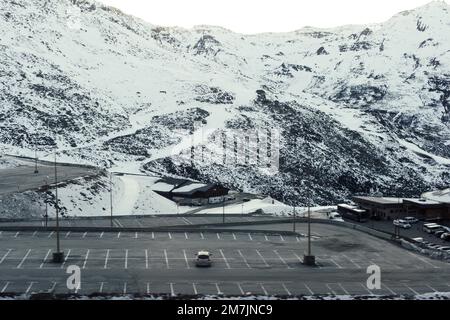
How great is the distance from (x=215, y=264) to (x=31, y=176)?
5497 centimetres

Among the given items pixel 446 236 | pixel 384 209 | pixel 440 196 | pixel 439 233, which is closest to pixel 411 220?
pixel 384 209

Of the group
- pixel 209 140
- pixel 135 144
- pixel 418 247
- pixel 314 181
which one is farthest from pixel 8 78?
pixel 418 247

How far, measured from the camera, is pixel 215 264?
4131 cm

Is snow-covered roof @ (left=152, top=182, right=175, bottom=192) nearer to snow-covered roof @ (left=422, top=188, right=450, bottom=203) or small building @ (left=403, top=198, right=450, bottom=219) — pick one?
small building @ (left=403, top=198, right=450, bottom=219)

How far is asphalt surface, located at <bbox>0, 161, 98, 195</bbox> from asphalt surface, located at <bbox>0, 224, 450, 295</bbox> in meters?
30.3

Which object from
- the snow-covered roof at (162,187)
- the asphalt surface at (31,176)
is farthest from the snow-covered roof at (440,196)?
the asphalt surface at (31,176)

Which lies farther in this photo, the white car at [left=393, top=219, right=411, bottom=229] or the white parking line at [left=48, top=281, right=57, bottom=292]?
the white car at [left=393, top=219, right=411, bottom=229]

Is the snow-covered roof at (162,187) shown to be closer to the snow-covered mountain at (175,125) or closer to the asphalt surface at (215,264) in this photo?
the snow-covered mountain at (175,125)

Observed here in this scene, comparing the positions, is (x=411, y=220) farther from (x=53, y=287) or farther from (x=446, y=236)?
(x=53, y=287)

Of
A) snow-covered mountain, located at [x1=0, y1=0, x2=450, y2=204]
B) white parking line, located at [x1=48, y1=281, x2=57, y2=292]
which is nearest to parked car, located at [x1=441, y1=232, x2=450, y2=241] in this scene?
white parking line, located at [x1=48, y1=281, x2=57, y2=292]

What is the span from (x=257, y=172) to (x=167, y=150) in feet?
67.9

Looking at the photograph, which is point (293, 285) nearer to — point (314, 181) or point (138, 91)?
point (314, 181)

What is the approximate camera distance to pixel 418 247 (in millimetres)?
48531

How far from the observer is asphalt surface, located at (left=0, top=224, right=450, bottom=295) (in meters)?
35.7
